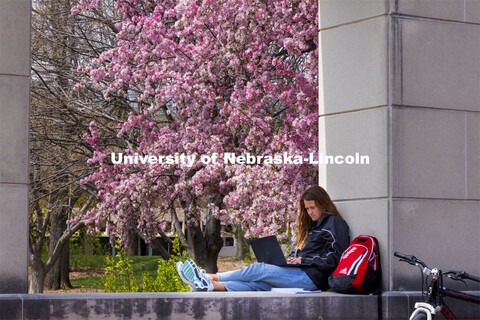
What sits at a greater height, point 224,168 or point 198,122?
point 198,122

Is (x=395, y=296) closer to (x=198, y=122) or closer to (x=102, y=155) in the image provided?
(x=198, y=122)

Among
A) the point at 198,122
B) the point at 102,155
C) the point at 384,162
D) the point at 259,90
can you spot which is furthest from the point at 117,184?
the point at 384,162

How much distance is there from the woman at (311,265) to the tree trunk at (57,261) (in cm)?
1643

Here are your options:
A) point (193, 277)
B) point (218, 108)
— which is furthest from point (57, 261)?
point (193, 277)

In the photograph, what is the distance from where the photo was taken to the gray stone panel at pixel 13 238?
17.5 feet

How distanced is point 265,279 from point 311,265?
0.41 metres

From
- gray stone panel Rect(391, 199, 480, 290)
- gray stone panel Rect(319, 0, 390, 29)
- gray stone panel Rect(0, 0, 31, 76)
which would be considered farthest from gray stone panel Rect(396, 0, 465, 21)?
gray stone panel Rect(0, 0, 31, 76)

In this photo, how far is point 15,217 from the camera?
5.39m

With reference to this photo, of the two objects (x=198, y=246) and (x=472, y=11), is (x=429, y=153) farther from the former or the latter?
(x=198, y=246)

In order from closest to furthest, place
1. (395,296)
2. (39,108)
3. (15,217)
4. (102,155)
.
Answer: (15,217) < (395,296) < (102,155) < (39,108)

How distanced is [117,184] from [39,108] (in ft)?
11.2

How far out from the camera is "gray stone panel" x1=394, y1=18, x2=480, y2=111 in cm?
635

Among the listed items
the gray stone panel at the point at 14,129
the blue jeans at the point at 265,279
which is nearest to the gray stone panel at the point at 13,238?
the gray stone panel at the point at 14,129

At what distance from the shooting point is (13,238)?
538 centimetres
